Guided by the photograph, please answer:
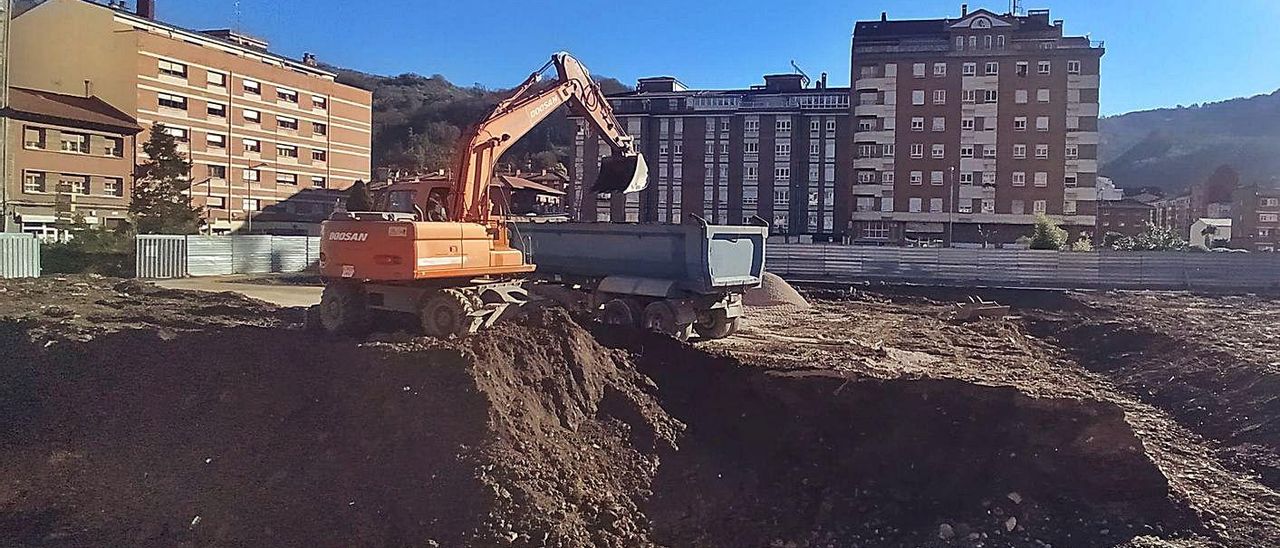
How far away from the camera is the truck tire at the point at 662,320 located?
15.4 m

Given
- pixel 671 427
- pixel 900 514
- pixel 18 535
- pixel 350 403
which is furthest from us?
pixel 671 427

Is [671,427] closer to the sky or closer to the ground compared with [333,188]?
closer to the ground

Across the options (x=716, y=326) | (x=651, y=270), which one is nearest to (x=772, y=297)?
(x=716, y=326)

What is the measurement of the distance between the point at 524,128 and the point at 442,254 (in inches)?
145

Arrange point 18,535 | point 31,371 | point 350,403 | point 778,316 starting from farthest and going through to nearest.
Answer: point 778,316, point 31,371, point 350,403, point 18,535

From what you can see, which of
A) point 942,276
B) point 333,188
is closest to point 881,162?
point 942,276

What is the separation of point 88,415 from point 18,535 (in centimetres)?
199

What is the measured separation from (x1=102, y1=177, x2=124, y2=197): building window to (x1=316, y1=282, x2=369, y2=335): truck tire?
1824 inches

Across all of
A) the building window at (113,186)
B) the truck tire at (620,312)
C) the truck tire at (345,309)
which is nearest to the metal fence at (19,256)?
the truck tire at (345,309)

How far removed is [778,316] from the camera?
22.2 m

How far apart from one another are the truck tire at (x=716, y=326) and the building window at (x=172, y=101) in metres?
50.3

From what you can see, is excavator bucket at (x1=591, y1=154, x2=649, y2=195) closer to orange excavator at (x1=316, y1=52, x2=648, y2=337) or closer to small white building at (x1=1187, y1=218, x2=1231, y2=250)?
orange excavator at (x1=316, y1=52, x2=648, y2=337)

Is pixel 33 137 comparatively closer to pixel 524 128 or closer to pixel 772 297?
pixel 772 297

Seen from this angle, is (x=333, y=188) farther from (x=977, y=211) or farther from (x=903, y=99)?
(x=977, y=211)
